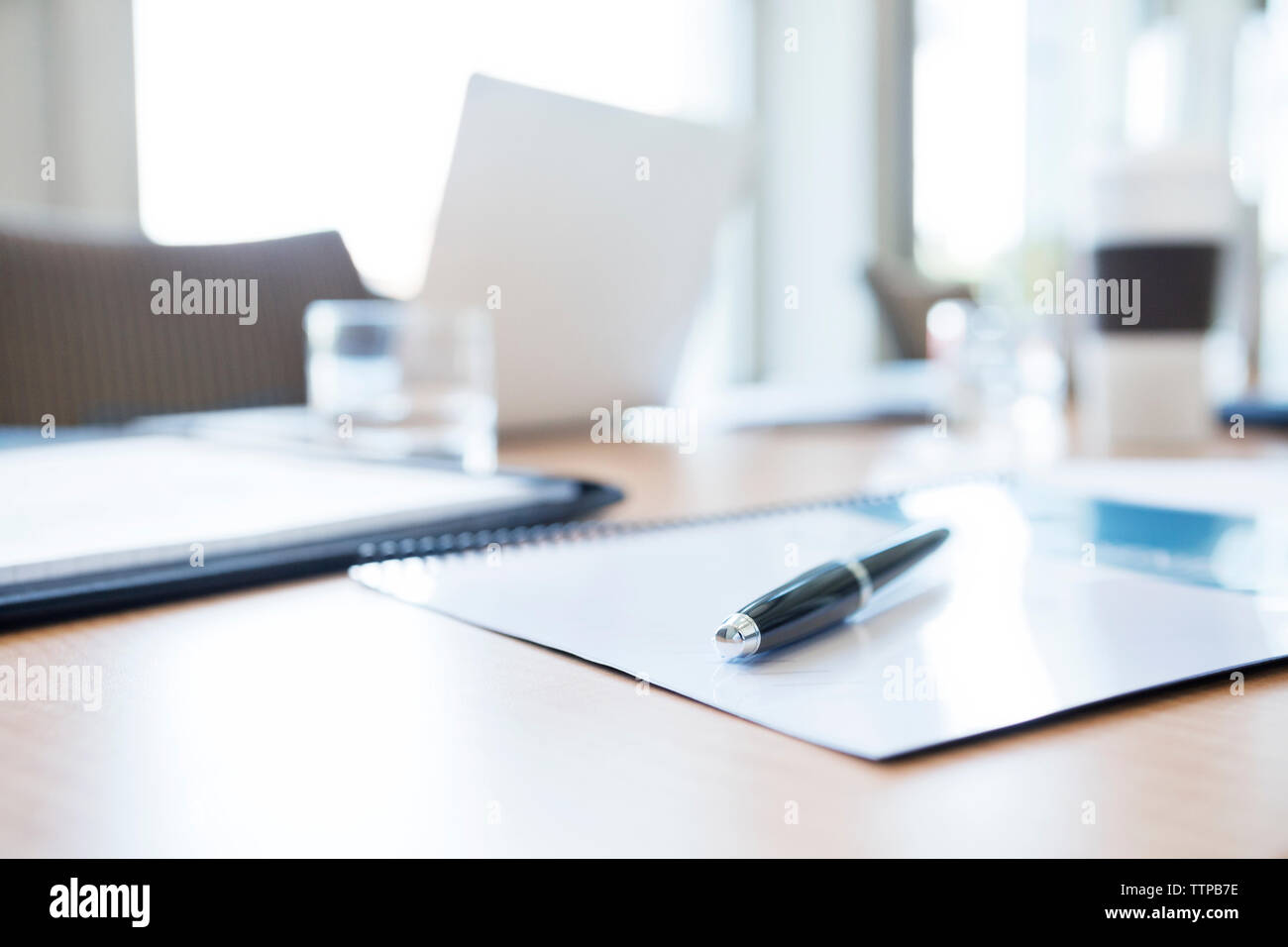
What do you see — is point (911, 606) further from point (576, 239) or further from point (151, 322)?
point (151, 322)

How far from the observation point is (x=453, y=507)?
1.61 feet

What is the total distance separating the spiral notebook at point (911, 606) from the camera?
11.0 inches

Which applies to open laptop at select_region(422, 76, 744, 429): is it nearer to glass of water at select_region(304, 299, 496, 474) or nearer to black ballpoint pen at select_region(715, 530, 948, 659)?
glass of water at select_region(304, 299, 496, 474)

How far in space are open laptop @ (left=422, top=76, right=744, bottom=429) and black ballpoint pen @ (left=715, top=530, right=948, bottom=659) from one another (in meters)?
0.57

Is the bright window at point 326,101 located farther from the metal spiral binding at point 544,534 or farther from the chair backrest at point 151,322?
the metal spiral binding at point 544,534

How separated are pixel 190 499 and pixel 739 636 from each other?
0.30m

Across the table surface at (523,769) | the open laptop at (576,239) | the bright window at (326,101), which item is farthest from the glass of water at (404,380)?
the bright window at (326,101)

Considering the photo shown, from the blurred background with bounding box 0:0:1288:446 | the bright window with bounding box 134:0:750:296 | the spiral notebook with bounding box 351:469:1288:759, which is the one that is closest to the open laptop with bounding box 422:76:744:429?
the blurred background with bounding box 0:0:1288:446

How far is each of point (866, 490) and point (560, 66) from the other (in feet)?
7.47

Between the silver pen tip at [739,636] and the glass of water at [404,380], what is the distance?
0.47 metres

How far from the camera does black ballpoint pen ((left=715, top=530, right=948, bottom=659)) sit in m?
0.31

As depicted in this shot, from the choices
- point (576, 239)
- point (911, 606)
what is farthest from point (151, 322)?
point (911, 606)

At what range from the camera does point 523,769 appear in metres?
0.24
